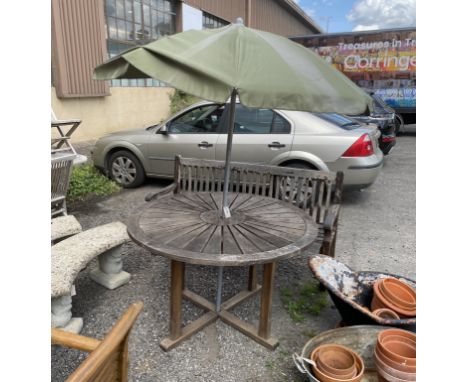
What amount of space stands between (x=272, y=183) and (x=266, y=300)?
162cm

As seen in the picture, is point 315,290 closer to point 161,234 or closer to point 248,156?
point 161,234

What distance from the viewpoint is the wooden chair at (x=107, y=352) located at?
3.36 ft

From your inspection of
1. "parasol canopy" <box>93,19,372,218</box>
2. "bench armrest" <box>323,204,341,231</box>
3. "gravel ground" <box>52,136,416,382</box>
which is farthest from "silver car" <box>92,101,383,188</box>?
"parasol canopy" <box>93,19,372,218</box>

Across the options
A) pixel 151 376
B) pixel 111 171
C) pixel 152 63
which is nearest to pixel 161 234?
pixel 151 376

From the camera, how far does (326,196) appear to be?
3670 mm

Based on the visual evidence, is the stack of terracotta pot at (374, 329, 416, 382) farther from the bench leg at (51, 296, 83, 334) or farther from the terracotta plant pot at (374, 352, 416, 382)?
the bench leg at (51, 296, 83, 334)

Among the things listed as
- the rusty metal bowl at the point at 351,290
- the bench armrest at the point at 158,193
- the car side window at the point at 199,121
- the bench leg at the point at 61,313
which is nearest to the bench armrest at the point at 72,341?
the bench leg at the point at 61,313

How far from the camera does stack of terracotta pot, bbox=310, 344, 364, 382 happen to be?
1992mm

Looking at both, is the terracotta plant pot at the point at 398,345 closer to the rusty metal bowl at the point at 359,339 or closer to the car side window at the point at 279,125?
the rusty metal bowl at the point at 359,339

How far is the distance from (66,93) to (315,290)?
5.77m

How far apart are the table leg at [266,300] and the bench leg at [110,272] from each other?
53.4 inches

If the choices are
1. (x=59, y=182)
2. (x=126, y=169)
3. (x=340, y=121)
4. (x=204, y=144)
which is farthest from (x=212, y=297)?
(x=126, y=169)

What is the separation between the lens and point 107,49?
7.82 metres

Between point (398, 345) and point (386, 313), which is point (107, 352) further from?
point (386, 313)
